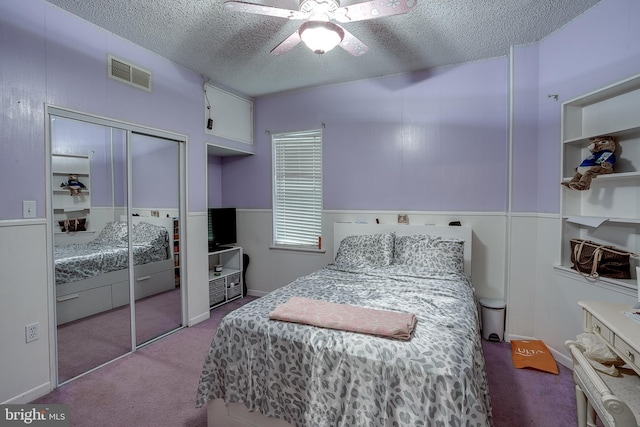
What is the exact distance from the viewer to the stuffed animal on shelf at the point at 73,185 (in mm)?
2255

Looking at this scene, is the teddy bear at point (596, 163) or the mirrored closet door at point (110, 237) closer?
the teddy bear at point (596, 163)

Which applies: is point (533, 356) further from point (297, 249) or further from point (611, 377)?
point (297, 249)

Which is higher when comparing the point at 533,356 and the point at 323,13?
the point at 323,13

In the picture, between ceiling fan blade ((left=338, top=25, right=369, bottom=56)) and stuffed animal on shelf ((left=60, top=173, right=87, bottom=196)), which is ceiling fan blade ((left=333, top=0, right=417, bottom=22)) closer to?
ceiling fan blade ((left=338, top=25, right=369, bottom=56))

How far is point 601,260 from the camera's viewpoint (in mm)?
2131

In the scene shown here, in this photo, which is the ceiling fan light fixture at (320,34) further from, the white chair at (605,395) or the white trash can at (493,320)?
the white trash can at (493,320)

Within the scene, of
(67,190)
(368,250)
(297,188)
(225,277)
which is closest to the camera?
(67,190)

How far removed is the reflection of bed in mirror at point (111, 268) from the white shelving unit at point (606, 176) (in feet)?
11.9

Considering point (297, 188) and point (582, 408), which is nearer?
point (582, 408)

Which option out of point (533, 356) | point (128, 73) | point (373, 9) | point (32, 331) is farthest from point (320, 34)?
→ point (533, 356)

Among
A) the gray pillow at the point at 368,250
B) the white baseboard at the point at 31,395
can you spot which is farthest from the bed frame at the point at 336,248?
the white baseboard at the point at 31,395

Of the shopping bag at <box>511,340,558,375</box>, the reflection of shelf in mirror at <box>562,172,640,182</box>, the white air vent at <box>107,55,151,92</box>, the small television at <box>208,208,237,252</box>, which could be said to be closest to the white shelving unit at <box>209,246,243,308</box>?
the small television at <box>208,208,237,252</box>

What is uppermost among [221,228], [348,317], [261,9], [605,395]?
[261,9]

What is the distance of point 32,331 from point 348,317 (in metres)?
2.14
